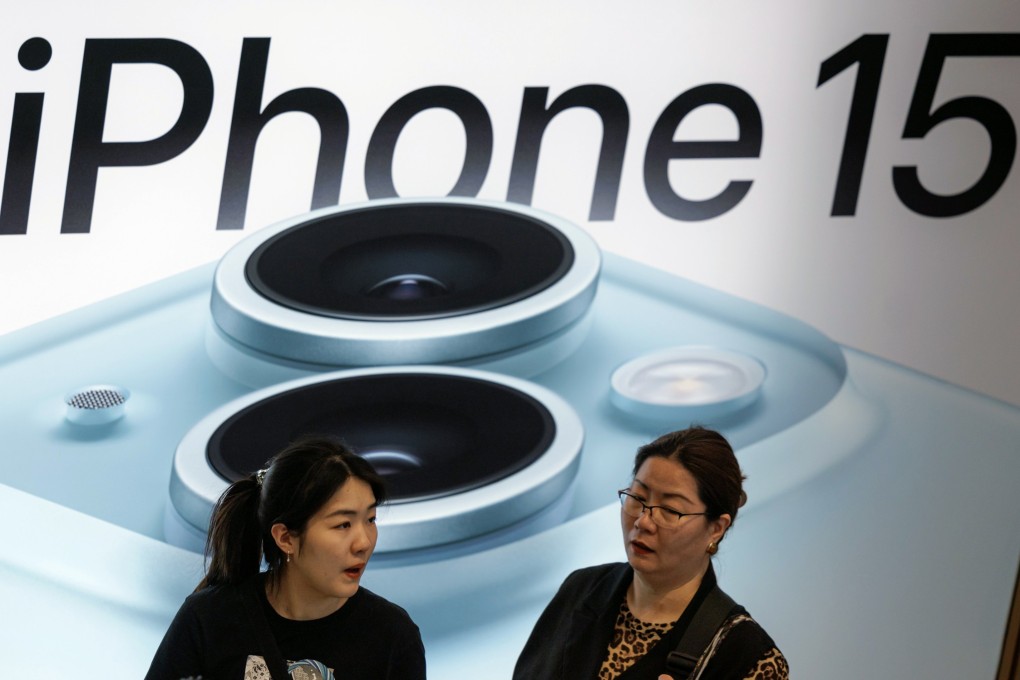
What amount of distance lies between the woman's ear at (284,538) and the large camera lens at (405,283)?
132cm

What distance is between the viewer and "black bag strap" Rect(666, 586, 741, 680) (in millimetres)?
1464

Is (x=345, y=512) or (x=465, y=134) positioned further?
(x=465, y=134)

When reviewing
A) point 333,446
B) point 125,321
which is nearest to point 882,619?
point 333,446

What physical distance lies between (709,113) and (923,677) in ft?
4.61

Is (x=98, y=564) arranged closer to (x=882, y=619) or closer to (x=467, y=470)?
(x=467, y=470)

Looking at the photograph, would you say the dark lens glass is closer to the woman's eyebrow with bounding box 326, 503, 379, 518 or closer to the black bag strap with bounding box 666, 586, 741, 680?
the woman's eyebrow with bounding box 326, 503, 379, 518

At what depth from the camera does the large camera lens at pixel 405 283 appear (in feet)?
9.45

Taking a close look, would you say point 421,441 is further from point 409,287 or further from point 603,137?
point 603,137

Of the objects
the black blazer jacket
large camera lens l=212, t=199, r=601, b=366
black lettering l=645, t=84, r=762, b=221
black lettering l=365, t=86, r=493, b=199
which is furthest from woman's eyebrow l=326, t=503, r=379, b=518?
black lettering l=645, t=84, r=762, b=221

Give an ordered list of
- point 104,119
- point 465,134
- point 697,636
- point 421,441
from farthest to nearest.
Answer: point 465,134 → point 104,119 → point 421,441 → point 697,636

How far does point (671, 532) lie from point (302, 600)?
455 millimetres

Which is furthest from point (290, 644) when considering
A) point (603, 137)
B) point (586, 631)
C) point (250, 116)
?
point (603, 137)

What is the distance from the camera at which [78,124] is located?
9.46 feet

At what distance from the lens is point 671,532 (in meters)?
1.51
